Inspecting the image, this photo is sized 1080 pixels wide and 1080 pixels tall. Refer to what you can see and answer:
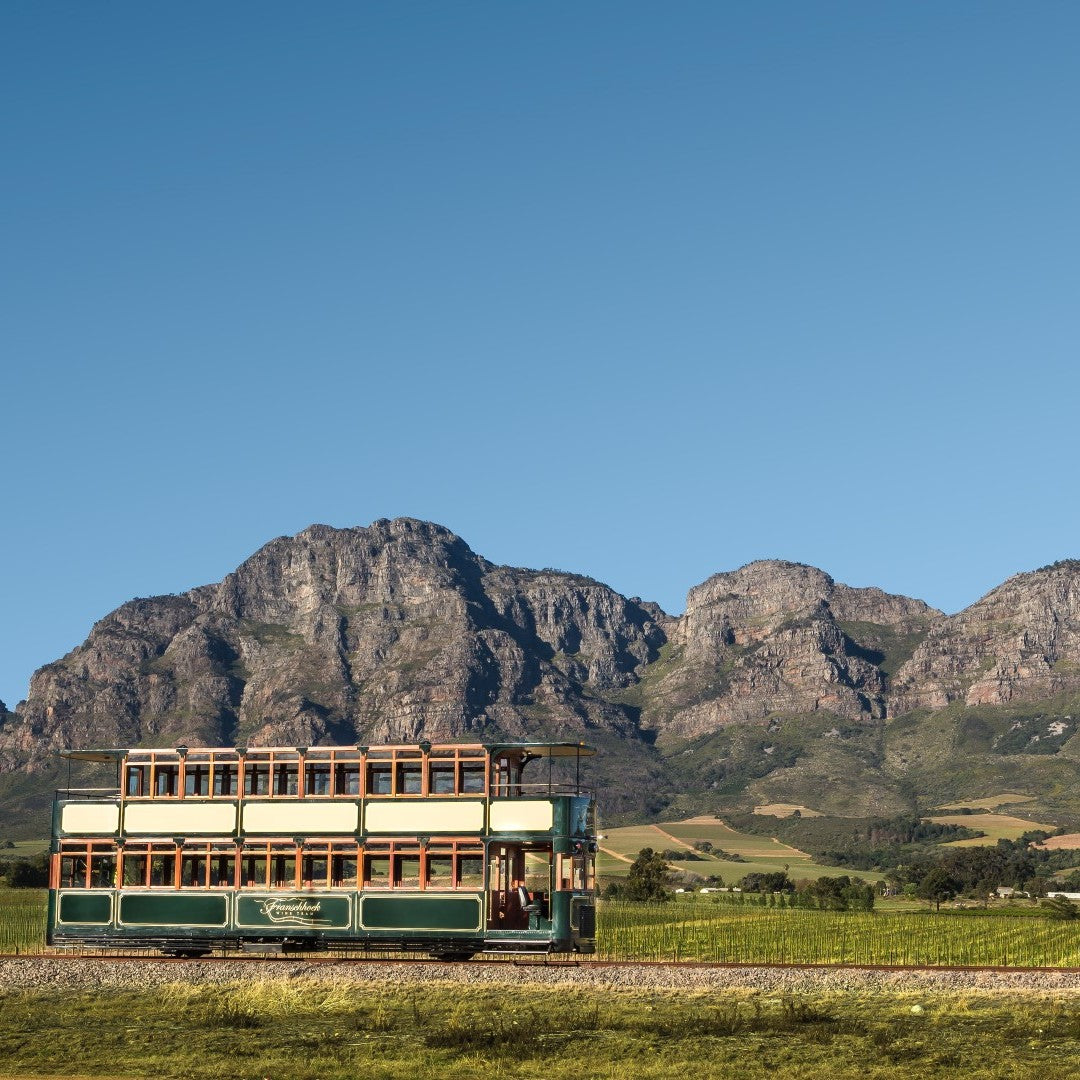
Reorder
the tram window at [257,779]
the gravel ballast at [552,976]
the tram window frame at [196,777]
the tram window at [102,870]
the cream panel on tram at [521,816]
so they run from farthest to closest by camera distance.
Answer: the tram window at [102,870] → the tram window frame at [196,777] → the tram window at [257,779] → the cream panel on tram at [521,816] → the gravel ballast at [552,976]

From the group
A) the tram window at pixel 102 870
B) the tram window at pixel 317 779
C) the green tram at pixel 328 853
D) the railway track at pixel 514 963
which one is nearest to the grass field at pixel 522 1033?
the railway track at pixel 514 963

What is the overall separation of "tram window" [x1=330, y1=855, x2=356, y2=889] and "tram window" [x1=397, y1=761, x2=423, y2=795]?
95.9 inches

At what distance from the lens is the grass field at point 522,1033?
27.4m

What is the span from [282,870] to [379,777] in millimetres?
4171

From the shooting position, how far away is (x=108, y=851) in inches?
1873

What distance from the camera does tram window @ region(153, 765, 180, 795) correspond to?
47.5m

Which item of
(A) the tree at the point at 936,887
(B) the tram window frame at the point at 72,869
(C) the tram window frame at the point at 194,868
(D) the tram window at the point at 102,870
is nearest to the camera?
(C) the tram window frame at the point at 194,868

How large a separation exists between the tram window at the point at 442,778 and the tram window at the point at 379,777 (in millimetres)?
1263

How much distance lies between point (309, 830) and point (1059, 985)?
20805 mm

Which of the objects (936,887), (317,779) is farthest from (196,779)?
(936,887)

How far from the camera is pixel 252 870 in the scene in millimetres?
46750

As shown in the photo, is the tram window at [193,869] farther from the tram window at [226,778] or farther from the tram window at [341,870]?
the tram window at [341,870]

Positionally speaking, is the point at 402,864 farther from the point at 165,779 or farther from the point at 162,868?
the point at 165,779

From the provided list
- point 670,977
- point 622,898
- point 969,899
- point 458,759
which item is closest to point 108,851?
point 458,759
